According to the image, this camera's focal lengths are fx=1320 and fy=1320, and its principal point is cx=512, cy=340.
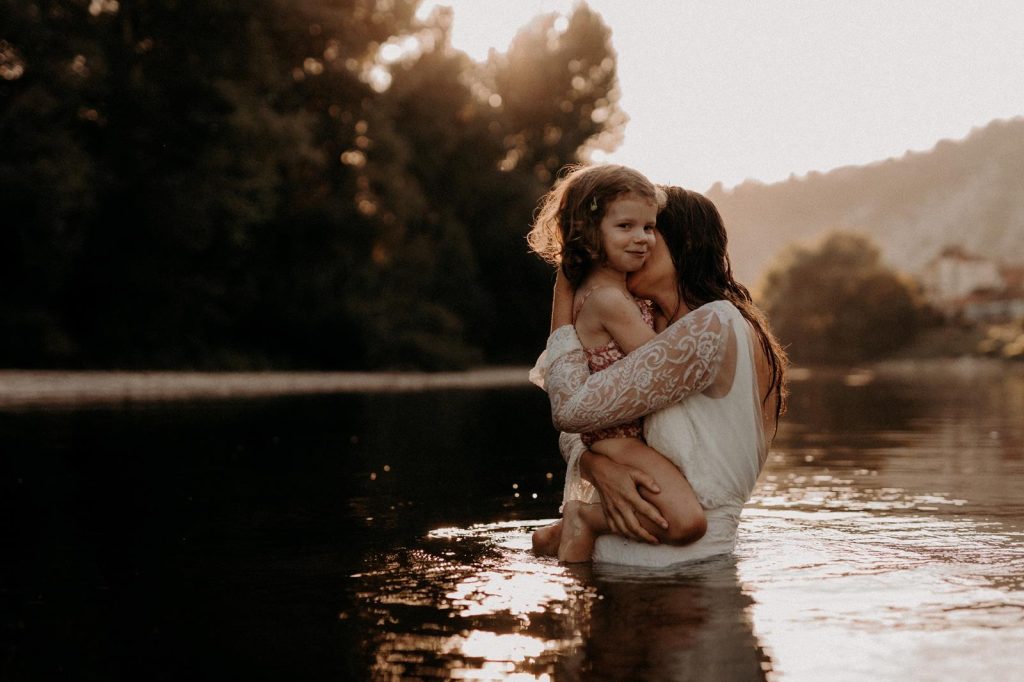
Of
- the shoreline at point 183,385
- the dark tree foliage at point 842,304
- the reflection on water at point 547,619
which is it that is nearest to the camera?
the reflection on water at point 547,619

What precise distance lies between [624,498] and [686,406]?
1.35ft

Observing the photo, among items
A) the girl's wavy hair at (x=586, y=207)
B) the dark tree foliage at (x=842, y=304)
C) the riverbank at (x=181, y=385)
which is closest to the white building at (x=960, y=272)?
the dark tree foliage at (x=842, y=304)

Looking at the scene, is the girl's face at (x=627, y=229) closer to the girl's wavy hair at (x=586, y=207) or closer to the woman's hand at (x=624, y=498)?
the girl's wavy hair at (x=586, y=207)

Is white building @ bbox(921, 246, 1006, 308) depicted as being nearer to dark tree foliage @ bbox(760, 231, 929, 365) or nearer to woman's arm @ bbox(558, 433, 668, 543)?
dark tree foliage @ bbox(760, 231, 929, 365)

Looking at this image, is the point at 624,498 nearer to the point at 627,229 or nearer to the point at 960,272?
the point at 627,229

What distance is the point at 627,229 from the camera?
4480mm

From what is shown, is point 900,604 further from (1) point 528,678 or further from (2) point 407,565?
(2) point 407,565

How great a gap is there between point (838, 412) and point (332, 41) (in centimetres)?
2106

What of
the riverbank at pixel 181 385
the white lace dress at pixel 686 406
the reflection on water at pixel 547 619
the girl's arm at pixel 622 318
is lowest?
the reflection on water at pixel 547 619

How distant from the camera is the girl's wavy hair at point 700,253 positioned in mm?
4750

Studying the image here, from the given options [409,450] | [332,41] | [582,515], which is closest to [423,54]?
[332,41]

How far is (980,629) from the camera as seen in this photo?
346 cm

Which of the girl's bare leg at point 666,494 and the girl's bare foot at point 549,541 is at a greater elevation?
the girl's bare leg at point 666,494

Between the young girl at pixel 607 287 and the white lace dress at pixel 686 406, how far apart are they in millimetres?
64
